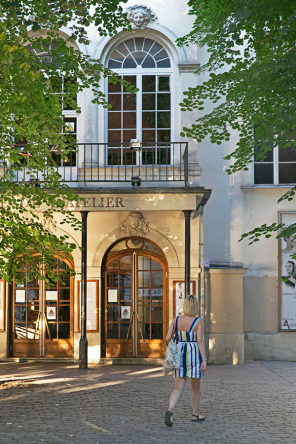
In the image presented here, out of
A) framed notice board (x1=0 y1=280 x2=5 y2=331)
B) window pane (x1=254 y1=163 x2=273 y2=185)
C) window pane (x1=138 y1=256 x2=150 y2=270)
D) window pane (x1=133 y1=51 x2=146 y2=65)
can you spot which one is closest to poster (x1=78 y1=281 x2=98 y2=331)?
window pane (x1=138 y1=256 x2=150 y2=270)

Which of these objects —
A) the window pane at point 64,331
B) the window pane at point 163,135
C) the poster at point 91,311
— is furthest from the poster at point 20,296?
the window pane at point 163,135

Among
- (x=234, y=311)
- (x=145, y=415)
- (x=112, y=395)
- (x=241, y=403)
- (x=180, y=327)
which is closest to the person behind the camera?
(x=180, y=327)

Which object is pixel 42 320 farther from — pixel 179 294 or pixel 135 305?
pixel 179 294

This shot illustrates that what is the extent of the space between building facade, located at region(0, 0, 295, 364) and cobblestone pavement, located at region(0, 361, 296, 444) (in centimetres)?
105

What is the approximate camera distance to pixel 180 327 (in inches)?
254

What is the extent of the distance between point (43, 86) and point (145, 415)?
4.76 metres

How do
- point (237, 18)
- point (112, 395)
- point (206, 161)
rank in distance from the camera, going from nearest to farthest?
point (237, 18) < point (112, 395) < point (206, 161)

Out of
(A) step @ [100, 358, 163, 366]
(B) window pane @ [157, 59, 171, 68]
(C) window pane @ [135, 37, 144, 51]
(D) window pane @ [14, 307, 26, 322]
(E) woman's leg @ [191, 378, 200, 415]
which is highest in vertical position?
(C) window pane @ [135, 37, 144, 51]

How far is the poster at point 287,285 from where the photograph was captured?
12.5 m

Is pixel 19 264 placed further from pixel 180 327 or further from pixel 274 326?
pixel 274 326

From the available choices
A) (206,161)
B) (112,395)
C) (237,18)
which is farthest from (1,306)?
(237,18)

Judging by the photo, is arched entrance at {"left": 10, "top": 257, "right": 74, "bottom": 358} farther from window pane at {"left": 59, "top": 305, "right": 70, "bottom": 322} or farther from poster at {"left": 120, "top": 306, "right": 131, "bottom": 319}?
poster at {"left": 120, "top": 306, "right": 131, "bottom": 319}

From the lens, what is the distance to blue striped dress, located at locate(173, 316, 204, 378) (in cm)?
629

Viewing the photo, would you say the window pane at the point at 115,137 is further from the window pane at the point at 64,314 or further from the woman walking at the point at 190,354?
the woman walking at the point at 190,354
